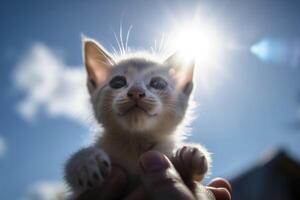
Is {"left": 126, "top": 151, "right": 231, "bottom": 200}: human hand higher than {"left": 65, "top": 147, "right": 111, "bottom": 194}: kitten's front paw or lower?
lower

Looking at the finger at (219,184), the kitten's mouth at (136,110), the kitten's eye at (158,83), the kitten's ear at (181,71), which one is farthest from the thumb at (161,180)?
the kitten's ear at (181,71)

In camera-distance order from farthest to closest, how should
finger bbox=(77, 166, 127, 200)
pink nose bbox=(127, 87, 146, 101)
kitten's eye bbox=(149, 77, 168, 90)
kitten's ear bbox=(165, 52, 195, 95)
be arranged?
1. kitten's ear bbox=(165, 52, 195, 95)
2. kitten's eye bbox=(149, 77, 168, 90)
3. pink nose bbox=(127, 87, 146, 101)
4. finger bbox=(77, 166, 127, 200)

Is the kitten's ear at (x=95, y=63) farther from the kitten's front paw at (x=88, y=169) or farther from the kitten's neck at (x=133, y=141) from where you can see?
the kitten's front paw at (x=88, y=169)

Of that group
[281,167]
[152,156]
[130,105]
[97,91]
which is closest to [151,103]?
[130,105]

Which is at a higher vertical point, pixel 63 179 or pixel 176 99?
pixel 176 99

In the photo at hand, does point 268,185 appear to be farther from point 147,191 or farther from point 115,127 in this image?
point 147,191

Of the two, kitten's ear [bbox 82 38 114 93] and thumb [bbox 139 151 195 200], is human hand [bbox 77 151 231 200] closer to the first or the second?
thumb [bbox 139 151 195 200]

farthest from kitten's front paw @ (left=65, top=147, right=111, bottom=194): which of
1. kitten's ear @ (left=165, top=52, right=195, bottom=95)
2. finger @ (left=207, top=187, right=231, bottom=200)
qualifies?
kitten's ear @ (left=165, top=52, right=195, bottom=95)

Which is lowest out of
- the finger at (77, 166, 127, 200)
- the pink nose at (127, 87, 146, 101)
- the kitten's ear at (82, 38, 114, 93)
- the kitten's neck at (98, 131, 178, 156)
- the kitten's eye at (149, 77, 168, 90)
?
the finger at (77, 166, 127, 200)
